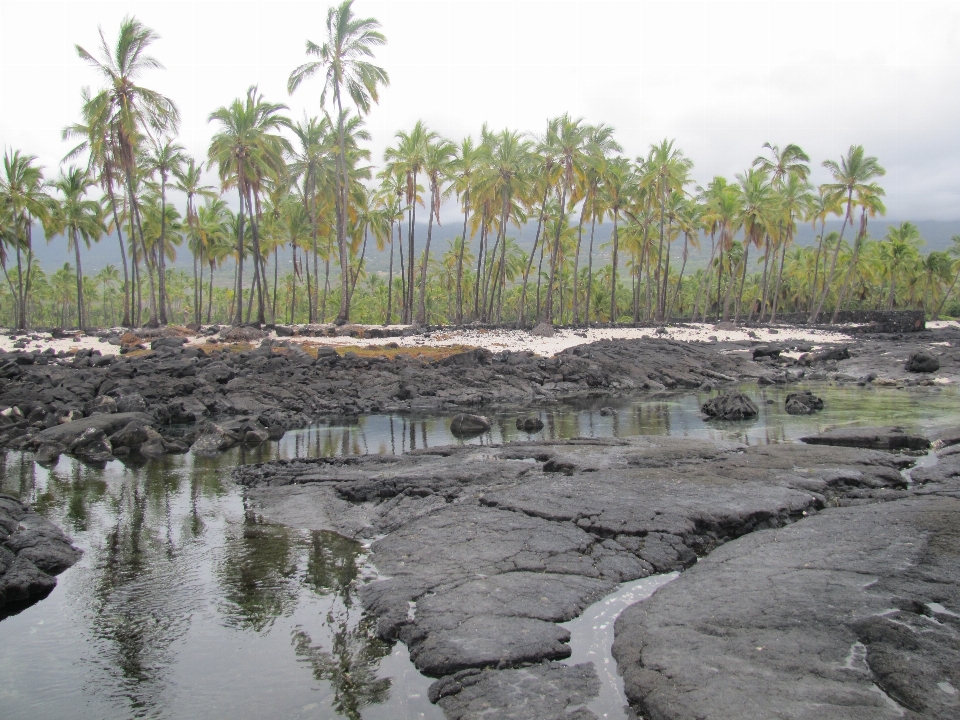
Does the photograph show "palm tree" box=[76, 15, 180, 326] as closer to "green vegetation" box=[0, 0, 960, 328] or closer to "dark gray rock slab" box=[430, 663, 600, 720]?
"green vegetation" box=[0, 0, 960, 328]

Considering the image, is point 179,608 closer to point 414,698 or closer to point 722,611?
point 414,698

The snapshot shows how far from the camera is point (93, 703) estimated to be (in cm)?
518

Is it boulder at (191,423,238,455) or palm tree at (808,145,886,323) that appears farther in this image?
palm tree at (808,145,886,323)

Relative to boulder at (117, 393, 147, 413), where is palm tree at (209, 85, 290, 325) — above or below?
above

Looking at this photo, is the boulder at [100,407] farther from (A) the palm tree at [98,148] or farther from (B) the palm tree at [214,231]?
(B) the palm tree at [214,231]

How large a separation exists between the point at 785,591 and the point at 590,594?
171 cm

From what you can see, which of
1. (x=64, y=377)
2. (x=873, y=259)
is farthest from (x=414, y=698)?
(x=873, y=259)

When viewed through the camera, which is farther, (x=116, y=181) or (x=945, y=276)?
(x=945, y=276)

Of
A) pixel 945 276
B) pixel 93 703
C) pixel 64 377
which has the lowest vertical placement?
pixel 93 703

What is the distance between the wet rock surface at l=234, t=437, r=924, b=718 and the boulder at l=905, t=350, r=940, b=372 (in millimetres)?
21805

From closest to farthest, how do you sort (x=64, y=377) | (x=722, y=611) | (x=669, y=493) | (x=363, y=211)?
(x=722, y=611) → (x=669, y=493) → (x=64, y=377) → (x=363, y=211)

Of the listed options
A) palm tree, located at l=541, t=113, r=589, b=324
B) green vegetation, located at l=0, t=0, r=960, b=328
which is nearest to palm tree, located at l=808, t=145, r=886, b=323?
green vegetation, located at l=0, t=0, r=960, b=328

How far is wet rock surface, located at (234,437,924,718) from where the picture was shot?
5695mm

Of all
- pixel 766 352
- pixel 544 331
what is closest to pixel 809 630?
pixel 544 331
